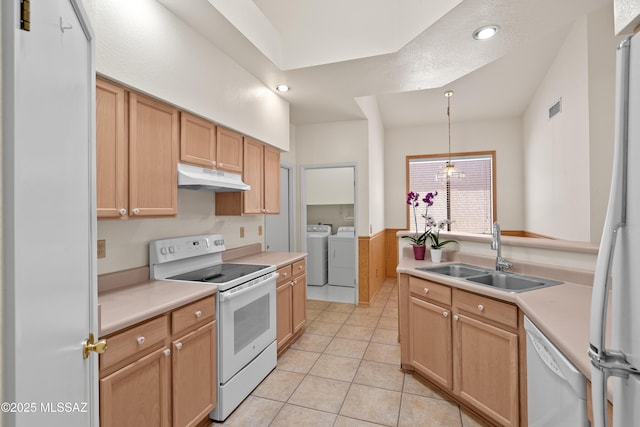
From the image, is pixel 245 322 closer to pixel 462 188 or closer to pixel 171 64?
pixel 171 64

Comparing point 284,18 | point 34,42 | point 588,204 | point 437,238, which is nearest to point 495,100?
point 588,204

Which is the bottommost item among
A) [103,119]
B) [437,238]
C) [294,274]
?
[294,274]

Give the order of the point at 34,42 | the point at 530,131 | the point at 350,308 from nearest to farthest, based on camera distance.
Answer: the point at 34,42, the point at 350,308, the point at 530,131

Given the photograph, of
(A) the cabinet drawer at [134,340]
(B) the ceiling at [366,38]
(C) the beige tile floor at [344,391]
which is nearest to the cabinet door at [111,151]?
(A) the cabinet drawer at [134,340]

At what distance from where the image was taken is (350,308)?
13.7ft

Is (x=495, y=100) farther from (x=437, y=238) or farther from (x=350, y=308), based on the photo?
(x=350, y=308)

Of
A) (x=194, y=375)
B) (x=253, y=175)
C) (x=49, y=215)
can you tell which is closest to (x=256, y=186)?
(x=253, y=175)

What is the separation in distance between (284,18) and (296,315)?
2.75m

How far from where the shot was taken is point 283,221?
440 cm

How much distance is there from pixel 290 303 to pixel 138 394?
1.65 meters

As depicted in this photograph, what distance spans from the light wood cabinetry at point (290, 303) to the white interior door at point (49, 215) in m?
1.78

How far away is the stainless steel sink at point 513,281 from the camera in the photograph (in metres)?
1.95

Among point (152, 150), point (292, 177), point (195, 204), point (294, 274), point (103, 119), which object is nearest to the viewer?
point (103, 119)

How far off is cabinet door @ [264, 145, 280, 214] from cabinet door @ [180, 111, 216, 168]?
838mm
